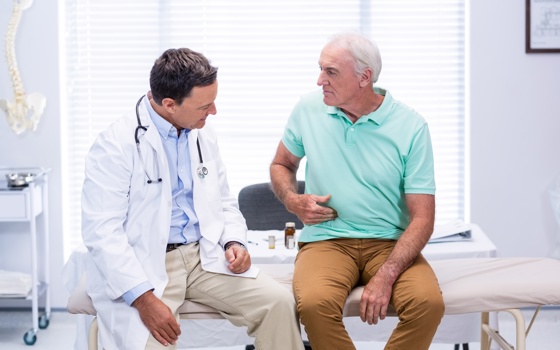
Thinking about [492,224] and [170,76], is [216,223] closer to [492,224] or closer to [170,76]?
[170,76]

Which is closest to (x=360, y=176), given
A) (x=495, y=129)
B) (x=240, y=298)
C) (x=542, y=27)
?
(x=240, y=298)

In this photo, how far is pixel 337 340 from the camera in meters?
2.30

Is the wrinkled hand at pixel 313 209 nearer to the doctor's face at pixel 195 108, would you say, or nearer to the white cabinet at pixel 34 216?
the doctor's face at pixel 195 108

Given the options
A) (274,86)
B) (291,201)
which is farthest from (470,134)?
(291,201)

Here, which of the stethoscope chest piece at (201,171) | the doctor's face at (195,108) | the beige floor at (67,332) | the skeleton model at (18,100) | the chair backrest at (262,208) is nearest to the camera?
the doctor's face at (195,108)

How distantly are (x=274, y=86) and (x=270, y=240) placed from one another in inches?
53.9

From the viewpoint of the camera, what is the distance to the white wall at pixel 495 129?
4.20m

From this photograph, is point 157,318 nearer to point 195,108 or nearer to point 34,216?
point 195,108

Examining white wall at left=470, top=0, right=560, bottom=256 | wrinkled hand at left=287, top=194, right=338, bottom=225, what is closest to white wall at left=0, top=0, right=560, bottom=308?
white wall at left=470, top=0, right=560, bottom=256

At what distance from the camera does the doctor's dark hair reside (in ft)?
7.70

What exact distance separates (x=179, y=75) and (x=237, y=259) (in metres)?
0.53

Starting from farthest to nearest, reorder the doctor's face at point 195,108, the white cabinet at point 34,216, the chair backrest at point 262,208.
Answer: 1. the white cabinet at point 34,216
2. the chair backrest at point 262,208
3. the doctor's face at point 195,108

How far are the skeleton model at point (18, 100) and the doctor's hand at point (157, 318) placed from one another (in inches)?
84.5

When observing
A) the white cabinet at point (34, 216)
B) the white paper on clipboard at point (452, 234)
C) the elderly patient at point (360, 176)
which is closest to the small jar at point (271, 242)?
the elderly patient at point (360, 176)
